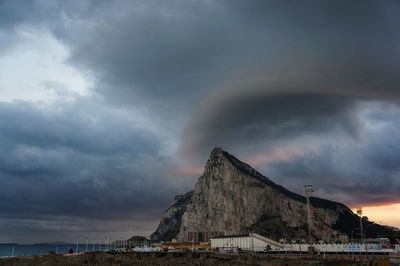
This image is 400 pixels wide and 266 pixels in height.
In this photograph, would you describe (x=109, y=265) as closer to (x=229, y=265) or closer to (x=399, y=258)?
(x=229, y=265)

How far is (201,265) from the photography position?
10500 cm

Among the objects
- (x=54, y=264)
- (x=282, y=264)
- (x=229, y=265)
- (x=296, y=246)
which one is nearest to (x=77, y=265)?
(x=54, y=264)

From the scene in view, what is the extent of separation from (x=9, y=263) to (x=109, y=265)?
39.2 m

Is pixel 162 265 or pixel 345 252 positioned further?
pixel 345 252

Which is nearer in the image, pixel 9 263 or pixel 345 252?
pixel 9 263

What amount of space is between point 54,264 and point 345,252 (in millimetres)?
121560

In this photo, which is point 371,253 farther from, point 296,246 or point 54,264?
point 54,264

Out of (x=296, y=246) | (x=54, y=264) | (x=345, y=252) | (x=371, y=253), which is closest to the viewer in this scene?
(x=54, y=264)

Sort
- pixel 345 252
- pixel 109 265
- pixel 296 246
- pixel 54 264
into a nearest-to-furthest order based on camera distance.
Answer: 1. pixel 109 265
2. pixel 54 264
3. pixel 345 252
4. pixel 296 246

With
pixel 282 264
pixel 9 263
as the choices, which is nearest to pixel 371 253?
pixel 282 264

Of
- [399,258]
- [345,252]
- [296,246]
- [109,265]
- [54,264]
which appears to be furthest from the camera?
[296,246]

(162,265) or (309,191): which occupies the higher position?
(309,191)

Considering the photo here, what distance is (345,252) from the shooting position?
160625mm

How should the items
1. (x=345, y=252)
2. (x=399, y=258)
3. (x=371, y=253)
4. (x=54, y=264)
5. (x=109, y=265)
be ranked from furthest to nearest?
(x=345, y=252) → (x=371, y=253) → (x=54, y=264) → (x=109, y=265) → (x=399, y=258)
